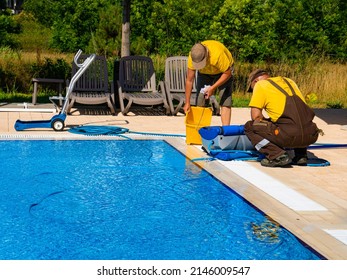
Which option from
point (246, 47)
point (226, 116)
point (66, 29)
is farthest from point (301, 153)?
point (66, 29)

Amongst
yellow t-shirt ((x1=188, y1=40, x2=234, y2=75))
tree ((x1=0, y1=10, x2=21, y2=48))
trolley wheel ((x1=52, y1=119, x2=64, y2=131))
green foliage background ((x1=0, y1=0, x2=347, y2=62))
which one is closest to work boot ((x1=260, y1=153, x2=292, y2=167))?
yellow t-shirt ((x1=188, y1=40, x2=234, y2=75))

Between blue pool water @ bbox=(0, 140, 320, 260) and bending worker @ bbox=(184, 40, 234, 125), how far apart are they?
910mm

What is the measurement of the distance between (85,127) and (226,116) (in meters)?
2.28

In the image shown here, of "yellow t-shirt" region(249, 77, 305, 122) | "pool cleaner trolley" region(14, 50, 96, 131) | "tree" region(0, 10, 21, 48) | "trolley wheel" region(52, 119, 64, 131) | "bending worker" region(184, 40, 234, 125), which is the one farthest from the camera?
"tree" region(0, 10, 21, 48)

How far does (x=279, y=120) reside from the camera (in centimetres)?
694

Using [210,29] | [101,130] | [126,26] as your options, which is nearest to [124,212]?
[101,130]

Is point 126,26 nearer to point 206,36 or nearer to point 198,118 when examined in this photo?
point 198,118

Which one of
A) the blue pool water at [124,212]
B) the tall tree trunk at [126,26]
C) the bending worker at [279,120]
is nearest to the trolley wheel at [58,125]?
the blue pool water at [124,212]

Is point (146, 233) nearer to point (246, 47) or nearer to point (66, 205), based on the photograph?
point (66, 205)

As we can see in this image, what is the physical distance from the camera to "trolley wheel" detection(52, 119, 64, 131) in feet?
30.5

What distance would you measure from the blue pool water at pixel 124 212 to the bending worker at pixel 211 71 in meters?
0.91

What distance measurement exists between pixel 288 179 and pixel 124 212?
1976 mm

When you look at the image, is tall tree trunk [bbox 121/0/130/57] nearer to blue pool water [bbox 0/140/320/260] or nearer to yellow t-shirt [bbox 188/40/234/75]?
yellow t-shirt [bbox 188/40/234/75]

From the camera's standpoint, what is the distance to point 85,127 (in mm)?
9500
